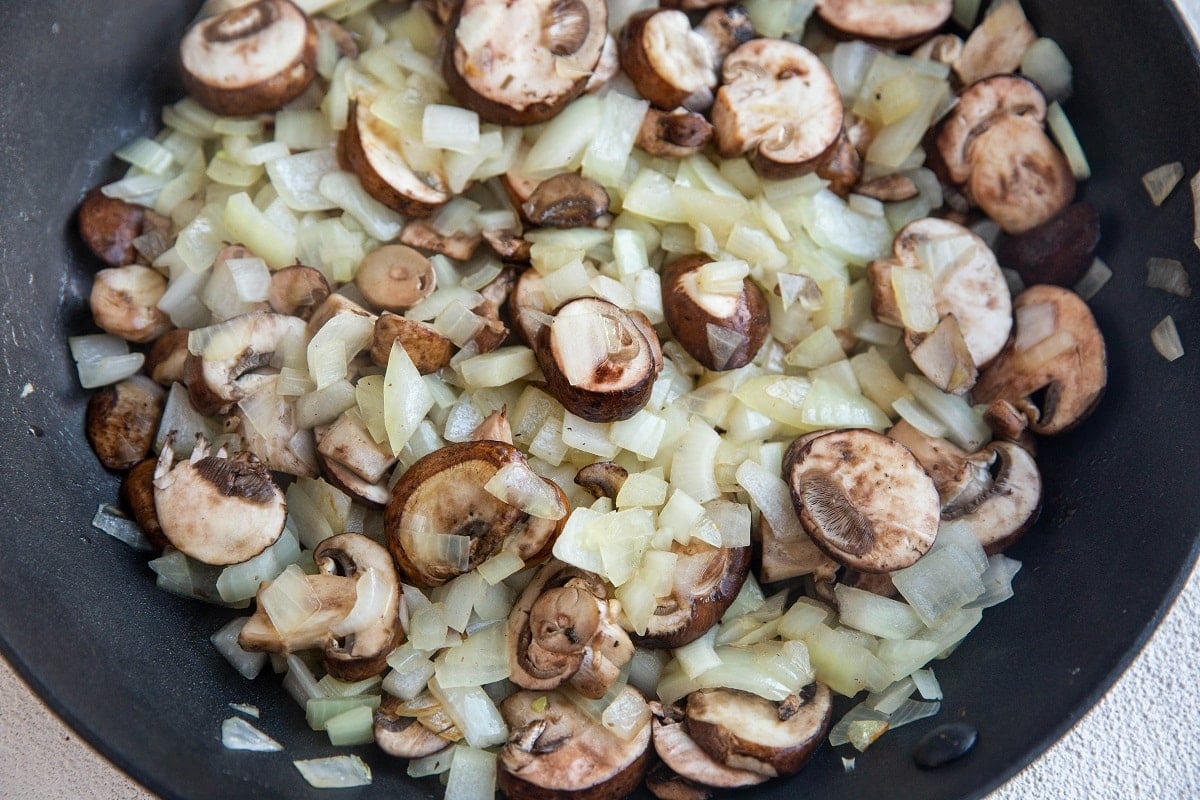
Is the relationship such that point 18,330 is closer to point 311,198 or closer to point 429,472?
point 311,198

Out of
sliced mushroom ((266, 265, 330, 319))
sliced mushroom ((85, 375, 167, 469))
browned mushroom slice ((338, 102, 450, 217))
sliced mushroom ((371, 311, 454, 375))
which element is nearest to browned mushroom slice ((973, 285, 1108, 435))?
sliced mushroom ((371, 311, 454, 375))

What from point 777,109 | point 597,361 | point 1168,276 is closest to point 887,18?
point 777,109

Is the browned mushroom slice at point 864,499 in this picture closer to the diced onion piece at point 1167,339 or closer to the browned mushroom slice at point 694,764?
the browned mushroom slice at point 694,764

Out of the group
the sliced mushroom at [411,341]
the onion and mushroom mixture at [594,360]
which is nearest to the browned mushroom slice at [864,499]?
the onion and mushroom mixture at [594,360]

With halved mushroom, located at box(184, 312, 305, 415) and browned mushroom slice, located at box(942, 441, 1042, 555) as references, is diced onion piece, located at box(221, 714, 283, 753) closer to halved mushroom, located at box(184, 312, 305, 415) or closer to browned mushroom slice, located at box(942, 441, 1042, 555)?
halved mushroom, located at box(184, 312, 305, 415)

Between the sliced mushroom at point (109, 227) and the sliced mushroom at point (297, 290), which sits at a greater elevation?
the sliced mushroom at point (109, 227)

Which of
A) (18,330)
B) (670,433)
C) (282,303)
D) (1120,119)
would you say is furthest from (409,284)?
(1120,119)
